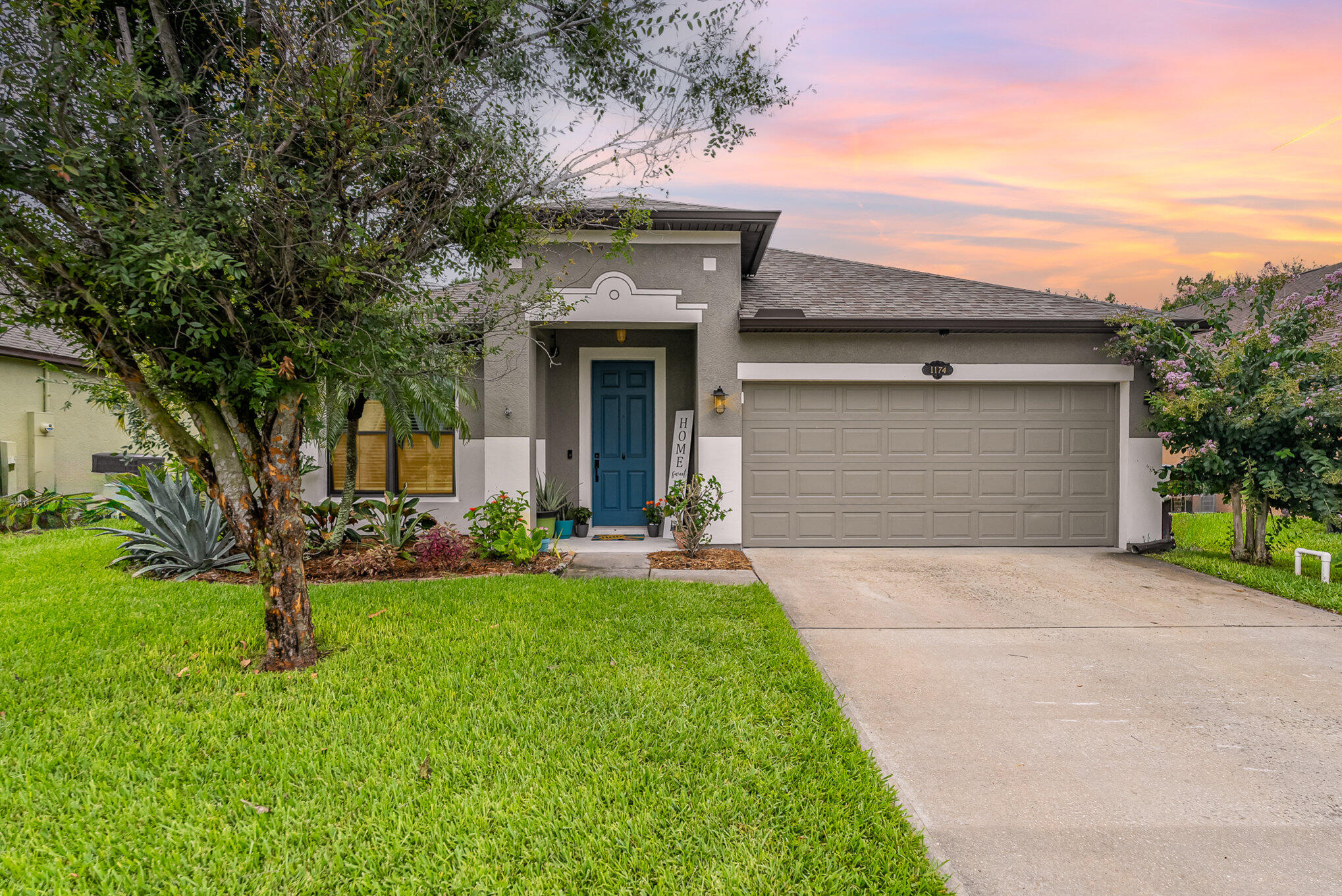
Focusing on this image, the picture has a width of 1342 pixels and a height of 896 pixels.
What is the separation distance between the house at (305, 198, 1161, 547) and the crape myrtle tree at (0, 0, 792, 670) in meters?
3.76

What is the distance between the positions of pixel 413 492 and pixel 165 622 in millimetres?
4277

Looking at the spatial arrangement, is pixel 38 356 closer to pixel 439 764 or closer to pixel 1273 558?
pixel 439 764

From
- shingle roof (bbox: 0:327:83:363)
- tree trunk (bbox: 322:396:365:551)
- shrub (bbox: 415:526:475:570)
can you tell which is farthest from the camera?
shingle roof (bbox: 0:327:83:363)

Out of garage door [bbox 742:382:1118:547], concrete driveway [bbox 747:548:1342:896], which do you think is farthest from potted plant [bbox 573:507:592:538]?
concrete driveway [bbox 747:548:1342:896]

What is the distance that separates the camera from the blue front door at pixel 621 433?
960 cm

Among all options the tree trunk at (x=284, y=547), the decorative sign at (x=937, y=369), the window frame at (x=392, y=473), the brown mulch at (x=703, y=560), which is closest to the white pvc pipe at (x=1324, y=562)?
the decorative sign at (x=937, y=369)

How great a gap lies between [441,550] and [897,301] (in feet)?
23.4

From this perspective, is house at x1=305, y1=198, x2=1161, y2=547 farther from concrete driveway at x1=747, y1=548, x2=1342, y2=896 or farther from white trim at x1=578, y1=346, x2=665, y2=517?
concrete driveway at x1=747, y1=548, x2=1342, y2=896

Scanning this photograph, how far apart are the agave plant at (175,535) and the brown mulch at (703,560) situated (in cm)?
440

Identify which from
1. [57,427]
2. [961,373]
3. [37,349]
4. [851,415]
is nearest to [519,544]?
[851,415]

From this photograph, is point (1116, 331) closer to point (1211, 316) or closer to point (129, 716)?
point (1211, 316)

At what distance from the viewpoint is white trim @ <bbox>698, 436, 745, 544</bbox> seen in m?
8.31

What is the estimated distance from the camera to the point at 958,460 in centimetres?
861

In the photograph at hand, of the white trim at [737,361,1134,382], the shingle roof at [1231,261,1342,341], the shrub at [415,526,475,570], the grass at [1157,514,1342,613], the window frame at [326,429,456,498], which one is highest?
the shingle roof at [1231,261,1342,341]
